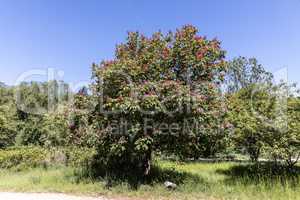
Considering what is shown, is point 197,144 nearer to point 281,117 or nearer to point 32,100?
point 281,117

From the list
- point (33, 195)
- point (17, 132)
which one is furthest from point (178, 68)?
point (17, 132)

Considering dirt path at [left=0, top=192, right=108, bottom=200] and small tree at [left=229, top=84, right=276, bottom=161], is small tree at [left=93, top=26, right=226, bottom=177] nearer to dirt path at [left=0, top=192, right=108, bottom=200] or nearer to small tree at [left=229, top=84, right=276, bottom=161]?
small tree at [left=229, top=84, right=276, bottom=161]

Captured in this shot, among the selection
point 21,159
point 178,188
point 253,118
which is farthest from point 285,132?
point 21,159

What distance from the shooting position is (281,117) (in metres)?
11.1

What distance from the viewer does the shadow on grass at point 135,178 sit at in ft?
35.7

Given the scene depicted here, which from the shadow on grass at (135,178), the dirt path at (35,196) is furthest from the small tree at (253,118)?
the dirt path at (35,196)

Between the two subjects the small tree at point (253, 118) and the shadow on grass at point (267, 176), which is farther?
the small tree at point (253, 118)

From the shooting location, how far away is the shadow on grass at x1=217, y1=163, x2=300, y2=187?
34.8 ft

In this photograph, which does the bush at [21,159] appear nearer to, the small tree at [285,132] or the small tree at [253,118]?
the small tree at [253,118]

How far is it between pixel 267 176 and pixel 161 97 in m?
5.26

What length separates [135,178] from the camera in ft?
37.7

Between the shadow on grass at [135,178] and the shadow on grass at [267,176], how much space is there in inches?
64.4

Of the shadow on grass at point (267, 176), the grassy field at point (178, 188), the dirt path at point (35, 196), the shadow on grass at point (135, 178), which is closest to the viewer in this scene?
the dirt path at point (35, 196)

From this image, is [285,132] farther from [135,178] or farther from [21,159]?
[21,159]
